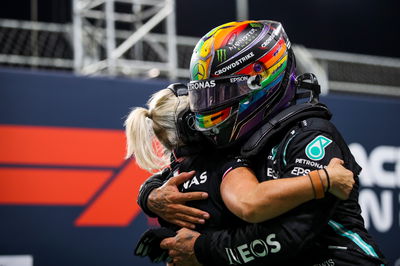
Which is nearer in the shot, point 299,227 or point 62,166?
point 299,227

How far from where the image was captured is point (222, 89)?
9.04 ft

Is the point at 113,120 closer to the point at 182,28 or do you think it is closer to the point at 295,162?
the point at 295,162

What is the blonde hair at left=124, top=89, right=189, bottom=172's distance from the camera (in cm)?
302

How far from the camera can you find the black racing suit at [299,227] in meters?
2.46

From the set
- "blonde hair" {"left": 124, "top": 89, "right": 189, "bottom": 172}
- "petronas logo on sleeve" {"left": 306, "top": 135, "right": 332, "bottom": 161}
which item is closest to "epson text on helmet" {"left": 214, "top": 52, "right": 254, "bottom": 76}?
"blonde hair" {"left": 124, "top": 89, "right": 189, "bottom": 172}

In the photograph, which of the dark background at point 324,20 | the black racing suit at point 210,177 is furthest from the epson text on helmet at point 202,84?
the dark background at point 324,20

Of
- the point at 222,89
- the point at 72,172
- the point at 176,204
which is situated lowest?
the point at 72,172

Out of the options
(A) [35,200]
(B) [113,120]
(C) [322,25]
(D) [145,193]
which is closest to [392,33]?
(C) [322,25]

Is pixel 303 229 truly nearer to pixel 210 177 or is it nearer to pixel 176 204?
pixel 210 177

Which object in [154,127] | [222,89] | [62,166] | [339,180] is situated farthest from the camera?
[62,166]

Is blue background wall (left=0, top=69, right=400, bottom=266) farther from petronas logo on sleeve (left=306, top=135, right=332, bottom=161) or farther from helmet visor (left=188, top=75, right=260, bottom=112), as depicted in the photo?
petronas logo on sleeve (left=306, top=135, right=332, bottom=161)

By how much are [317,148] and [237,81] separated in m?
0.44

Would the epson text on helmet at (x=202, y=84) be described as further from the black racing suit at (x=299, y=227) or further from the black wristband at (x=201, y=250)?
the black wristband at (x=201, y=250)

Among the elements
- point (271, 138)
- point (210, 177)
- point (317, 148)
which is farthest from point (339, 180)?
point (210, 177)
